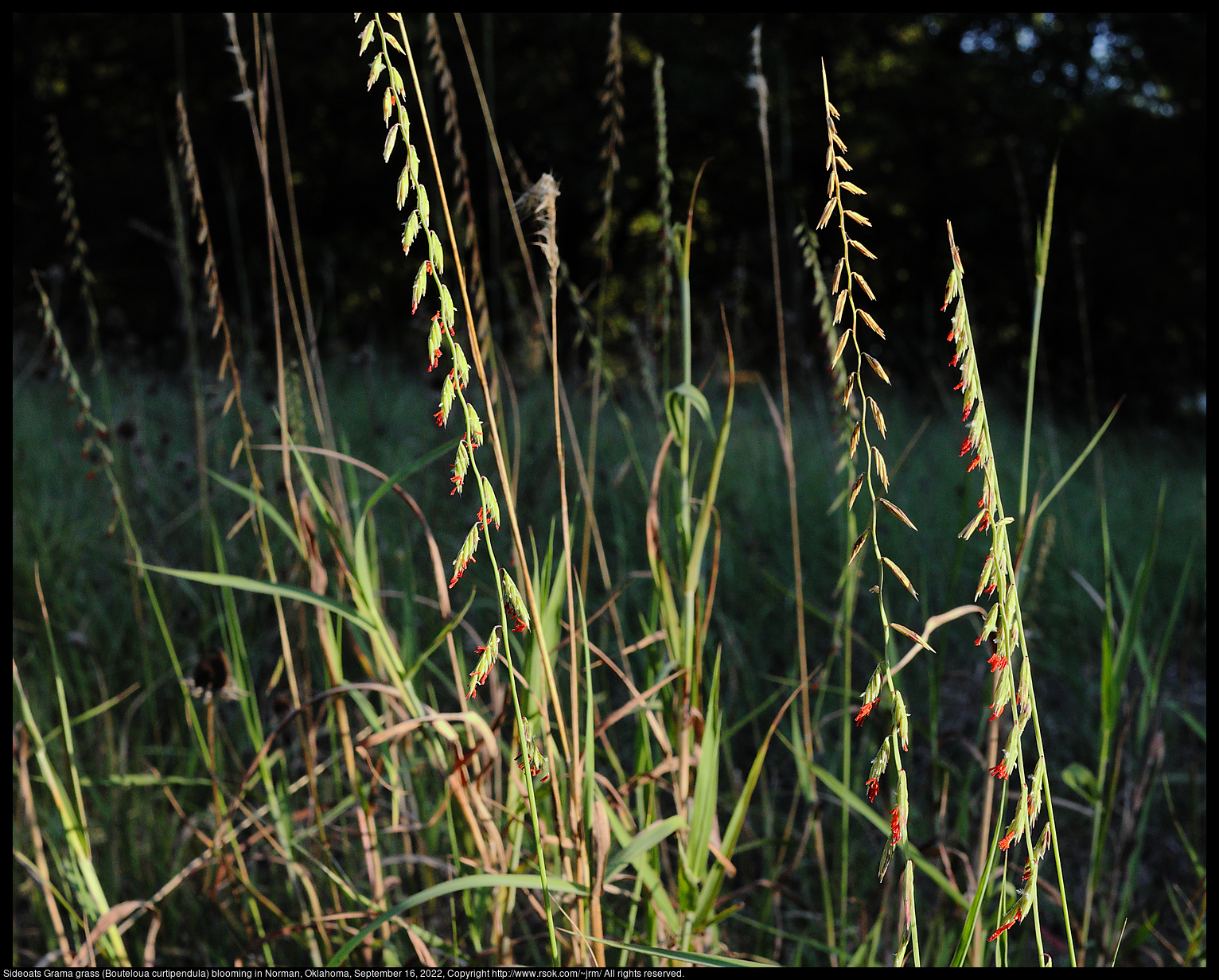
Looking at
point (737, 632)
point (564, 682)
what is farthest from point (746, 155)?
point (564, 682)

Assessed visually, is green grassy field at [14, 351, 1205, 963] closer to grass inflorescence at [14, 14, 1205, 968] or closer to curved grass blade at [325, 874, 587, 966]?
grass inflorescence at [14, 14, 1205, 968]

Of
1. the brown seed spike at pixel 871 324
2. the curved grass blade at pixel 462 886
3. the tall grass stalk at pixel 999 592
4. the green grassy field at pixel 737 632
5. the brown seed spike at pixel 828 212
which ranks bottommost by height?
the green grassy field at pixel 737 632

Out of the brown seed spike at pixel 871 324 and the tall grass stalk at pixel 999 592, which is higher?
the brown seed spike at pixel 871 324

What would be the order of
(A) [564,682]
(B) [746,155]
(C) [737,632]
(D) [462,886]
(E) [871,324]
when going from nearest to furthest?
(E) [871,324] → (D) [462,886] → (A) [564,682] → (C) [737,632] → (B) [746,155]

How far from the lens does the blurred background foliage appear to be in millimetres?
8156

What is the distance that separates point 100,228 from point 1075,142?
35.0 ft

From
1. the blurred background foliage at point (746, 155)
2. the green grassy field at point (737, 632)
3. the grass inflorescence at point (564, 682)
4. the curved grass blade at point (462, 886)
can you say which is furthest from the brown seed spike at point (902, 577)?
the blurred background foliage at point (746, 155)

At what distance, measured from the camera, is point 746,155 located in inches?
358

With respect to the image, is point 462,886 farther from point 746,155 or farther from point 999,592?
point 746,155

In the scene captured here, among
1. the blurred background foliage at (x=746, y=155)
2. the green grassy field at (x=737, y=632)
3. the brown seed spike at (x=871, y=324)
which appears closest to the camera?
the brown seed spike at (x=871, y=324)

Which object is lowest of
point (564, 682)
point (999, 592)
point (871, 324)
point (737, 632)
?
point (737, 632)

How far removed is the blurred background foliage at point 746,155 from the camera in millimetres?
8156

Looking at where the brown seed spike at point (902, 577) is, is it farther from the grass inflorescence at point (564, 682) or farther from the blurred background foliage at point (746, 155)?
the blurred background foliage at point (746, 155)

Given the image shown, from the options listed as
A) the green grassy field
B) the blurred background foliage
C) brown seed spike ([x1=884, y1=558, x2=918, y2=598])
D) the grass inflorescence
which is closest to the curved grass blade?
the grass inflorescence
